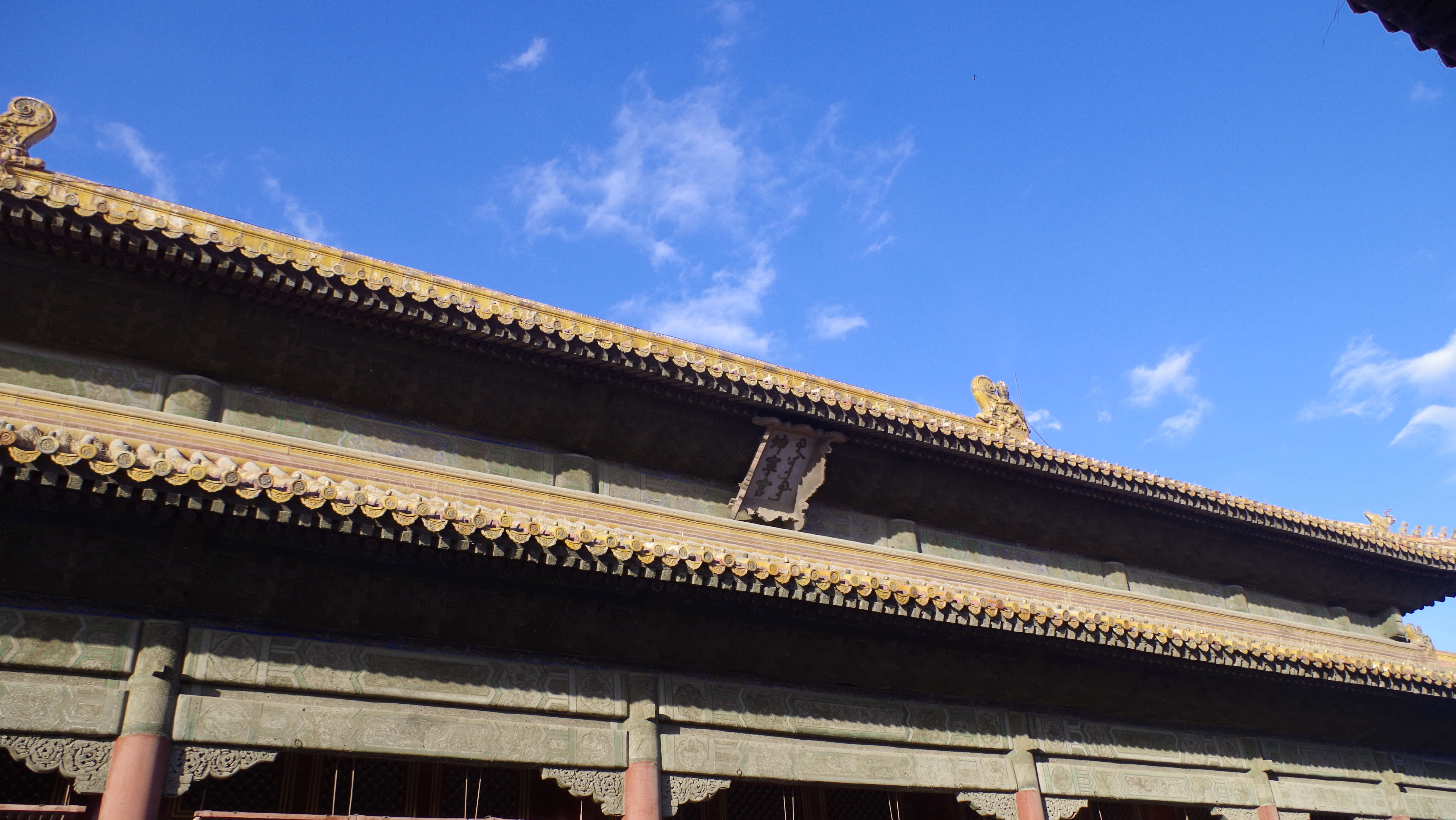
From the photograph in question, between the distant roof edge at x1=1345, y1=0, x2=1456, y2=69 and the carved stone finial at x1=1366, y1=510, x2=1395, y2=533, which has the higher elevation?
the carved stone finial at x1=1366, y1=510, x2=1395, y2=533

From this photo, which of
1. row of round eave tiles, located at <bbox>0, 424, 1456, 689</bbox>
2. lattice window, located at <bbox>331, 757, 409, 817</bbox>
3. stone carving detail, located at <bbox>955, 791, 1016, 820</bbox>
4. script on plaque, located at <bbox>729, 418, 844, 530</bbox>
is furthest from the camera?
script on plaque, located at <bbox>729, 418, 844, 530</bbox>

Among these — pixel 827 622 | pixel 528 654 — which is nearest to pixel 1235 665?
pixel 827 622

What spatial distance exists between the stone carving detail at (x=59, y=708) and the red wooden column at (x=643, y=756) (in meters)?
3.51

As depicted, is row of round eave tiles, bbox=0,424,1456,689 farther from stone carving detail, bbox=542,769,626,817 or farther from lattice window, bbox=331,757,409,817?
lattice window, bbox=331,757,409,817

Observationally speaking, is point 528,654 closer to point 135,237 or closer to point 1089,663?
point 135,237

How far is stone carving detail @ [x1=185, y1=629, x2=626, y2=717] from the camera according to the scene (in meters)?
6.79

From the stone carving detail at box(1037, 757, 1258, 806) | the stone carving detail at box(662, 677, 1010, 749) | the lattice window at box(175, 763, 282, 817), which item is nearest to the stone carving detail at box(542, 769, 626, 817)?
the stone carving detail at box(662, 677, 1010, 749)

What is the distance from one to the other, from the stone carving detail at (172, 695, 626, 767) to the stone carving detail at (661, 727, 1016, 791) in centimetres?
65

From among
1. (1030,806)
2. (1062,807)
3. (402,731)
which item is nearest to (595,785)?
(402,731)

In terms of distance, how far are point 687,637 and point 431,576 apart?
220 centimetres

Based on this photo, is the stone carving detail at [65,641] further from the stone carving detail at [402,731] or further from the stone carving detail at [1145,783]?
the stone carving detail at [1145,783]

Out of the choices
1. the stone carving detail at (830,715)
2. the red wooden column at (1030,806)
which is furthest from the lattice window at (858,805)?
the red wooden column at (1030,806)

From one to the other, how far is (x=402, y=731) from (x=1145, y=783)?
7.60 meters

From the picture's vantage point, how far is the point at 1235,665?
9969 mm
